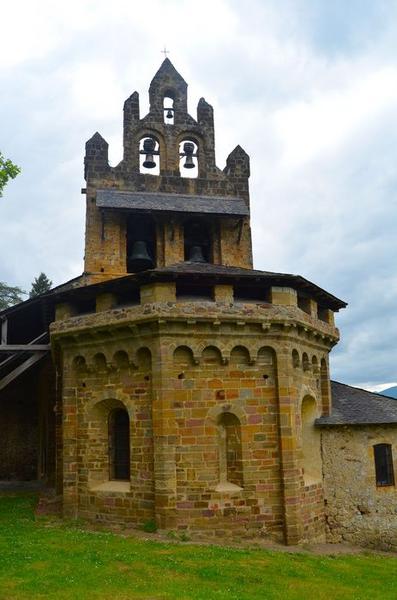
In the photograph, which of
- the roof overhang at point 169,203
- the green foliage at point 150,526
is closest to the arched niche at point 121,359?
the green foliage at point 150,526

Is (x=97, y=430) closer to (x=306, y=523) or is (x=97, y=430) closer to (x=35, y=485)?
(x=306, y=523)

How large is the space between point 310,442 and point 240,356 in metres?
3.33

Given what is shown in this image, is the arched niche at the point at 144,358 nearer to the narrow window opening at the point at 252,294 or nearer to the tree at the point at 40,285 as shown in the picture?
the narrow window opening at the point at 252,294

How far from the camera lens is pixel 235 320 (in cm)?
1243

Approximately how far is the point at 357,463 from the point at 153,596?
755 centimetres

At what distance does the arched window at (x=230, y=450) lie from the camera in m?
12.2

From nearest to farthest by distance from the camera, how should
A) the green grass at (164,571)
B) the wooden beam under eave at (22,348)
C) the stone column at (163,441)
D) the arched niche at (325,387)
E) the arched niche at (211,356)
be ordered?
the green grass at (164,571) < the stone column at (163,441) < the arched niche at (211,356) < the arched niche at (325,387) < the wooden beam under eave at (22,348)

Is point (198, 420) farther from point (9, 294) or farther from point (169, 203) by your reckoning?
point (9, 294)

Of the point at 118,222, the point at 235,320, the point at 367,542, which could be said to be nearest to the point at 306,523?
the point at 367,542

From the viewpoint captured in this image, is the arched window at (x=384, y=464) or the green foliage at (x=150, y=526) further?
the arched window at (x=384, y=464)

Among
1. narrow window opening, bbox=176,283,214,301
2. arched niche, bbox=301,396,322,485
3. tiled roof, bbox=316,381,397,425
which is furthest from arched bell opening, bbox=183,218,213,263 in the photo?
arched niche, bbox=301,396,322,485

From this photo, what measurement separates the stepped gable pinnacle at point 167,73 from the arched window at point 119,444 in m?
12.7

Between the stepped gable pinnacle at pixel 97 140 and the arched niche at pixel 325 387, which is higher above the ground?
the stepped gable pinnacle at pixel 97 140

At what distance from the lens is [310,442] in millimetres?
14094
